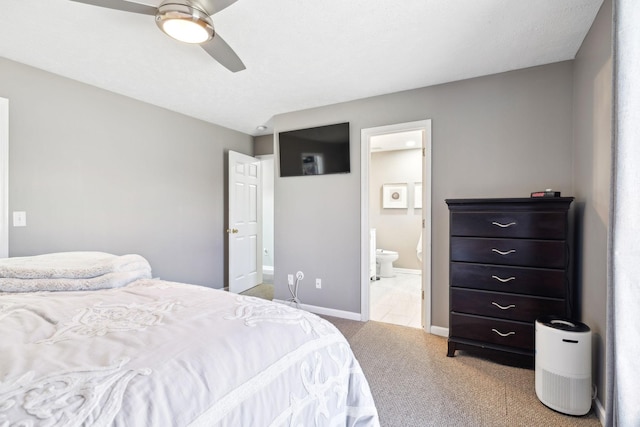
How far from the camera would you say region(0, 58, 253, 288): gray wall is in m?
2.34

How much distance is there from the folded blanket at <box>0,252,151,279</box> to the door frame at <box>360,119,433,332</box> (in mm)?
2039

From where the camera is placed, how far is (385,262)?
16.6 feet

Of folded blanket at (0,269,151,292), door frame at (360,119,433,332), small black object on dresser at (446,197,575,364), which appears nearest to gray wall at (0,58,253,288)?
folded blanket at (0,269,151,292)

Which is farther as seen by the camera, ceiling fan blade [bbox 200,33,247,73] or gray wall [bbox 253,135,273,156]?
gray wall [bbox 253,135,273,156]

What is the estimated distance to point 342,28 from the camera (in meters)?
1.91

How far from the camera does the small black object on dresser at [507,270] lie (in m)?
2.00

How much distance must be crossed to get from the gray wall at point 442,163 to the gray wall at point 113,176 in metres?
1.02

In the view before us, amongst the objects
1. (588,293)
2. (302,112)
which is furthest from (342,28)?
(588,293)

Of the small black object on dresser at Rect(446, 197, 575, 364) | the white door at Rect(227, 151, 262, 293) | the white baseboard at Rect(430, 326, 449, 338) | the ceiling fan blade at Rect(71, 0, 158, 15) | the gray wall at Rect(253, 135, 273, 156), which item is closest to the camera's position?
the ceiling fan blade at Rect(71, 0, 158, 15)

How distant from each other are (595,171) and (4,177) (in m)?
4.13

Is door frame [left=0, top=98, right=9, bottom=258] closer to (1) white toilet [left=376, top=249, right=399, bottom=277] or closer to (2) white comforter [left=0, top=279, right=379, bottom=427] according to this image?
(2) white comforter [left=0, top=279, right=379, bottom=427]

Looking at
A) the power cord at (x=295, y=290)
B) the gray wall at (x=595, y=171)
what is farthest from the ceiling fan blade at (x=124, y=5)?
the power cord at (x=295, y=290)

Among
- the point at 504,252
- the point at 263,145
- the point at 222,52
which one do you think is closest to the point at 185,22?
the point at 222,52

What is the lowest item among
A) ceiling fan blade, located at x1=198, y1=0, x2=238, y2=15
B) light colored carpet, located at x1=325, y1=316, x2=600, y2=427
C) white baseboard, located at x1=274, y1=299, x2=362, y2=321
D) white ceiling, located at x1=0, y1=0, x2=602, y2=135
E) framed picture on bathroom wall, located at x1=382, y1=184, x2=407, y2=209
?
light colored carpet, located at x1=325, y1=316, x2=600, y2=427
